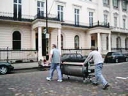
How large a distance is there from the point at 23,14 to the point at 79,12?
10.7 metres

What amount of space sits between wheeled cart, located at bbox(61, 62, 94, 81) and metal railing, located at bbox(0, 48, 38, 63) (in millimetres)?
13678

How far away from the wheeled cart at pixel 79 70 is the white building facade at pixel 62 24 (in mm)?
10825

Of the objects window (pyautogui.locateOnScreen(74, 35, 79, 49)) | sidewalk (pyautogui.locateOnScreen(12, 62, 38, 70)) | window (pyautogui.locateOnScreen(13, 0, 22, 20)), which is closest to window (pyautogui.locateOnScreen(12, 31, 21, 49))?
window (pyautogui.locateOnScreen(13, 0, 22, 20))

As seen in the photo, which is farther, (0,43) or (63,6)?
(63,6)

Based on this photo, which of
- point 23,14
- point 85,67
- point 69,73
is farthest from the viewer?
point 23,14

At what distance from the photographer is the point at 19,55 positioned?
25000mm

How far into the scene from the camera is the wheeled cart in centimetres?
998

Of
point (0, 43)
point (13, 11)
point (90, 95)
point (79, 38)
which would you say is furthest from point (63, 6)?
point (90, 95)

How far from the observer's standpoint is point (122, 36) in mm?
43188

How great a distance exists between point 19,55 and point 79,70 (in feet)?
52.9

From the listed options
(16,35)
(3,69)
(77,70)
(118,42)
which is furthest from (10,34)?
(118,42)

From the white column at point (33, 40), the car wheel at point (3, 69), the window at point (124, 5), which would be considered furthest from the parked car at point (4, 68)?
the window at point (124, 5)

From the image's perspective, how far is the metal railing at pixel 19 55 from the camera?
23675mm

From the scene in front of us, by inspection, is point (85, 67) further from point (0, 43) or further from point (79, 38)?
point (79, 38)
